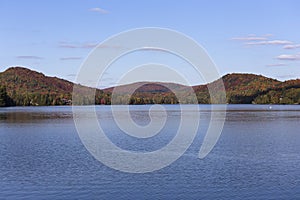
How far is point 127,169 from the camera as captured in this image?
28.5m

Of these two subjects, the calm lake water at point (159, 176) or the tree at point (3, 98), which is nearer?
the calm lake water at point (159, 176)

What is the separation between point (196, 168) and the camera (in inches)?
1125

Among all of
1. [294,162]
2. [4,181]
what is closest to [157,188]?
[4,181]

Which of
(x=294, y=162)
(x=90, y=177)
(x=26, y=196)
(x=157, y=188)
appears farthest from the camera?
(x=294, y=162)

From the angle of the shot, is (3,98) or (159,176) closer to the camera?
(159,176)

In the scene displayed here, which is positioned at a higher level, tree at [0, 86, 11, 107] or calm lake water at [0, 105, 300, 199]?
tree at [0, 86, 11, 107]

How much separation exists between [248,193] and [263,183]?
243 cm

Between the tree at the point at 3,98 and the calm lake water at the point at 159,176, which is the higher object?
the tree at the point at 3,98

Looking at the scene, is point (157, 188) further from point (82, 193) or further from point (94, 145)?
point (94, 145)

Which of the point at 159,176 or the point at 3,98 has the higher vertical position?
the point at 3,98

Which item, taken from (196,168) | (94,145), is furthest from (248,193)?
(94,145)

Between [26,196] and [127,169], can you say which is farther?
[127,169]

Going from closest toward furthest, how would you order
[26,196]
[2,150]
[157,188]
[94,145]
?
[26,196] → [157,188] → [2,150] → [94,145]

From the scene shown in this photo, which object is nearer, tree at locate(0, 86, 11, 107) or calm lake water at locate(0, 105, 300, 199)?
calm lake water at locate(0, 105, 300, 199)
